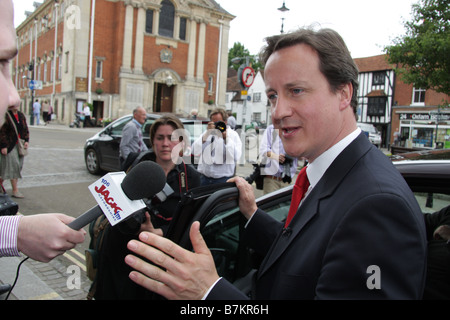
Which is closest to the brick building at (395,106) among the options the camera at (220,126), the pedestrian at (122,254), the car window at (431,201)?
the camera at (220,126)

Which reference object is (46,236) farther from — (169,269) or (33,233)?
(169,269)

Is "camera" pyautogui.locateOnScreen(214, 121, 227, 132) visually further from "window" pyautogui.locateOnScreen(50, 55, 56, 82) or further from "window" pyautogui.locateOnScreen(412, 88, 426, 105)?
"window" pyautogui.locateOnScreen(50, 55, 56, 82)

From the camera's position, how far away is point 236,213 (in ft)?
7.55

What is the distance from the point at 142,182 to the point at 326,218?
0.84 meters

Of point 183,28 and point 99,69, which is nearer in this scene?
point 99,69

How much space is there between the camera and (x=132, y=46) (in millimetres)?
33688

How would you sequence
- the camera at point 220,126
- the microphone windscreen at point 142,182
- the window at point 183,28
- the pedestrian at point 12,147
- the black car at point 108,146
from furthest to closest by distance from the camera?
the window at point 183,28, the black car at point 108,146, the pedestrian at point 12,147, the camera at point 220,126, the microphone windscreen at point 142,182

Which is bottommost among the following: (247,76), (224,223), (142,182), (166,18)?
(224,223)

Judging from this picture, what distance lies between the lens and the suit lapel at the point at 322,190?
4.48 ft

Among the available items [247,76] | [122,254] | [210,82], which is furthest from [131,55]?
[122,254]

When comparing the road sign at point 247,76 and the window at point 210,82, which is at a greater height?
the window at point 210,82

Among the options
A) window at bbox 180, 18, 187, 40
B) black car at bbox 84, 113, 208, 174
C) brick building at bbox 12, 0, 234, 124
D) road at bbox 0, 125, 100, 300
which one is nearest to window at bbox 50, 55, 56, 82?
brick building at bbox 12, 0, 234, 124

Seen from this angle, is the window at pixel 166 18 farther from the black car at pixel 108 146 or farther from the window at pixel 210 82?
the black car at pixel 108 146

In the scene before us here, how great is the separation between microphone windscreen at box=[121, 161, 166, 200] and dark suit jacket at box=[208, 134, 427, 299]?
600mm
